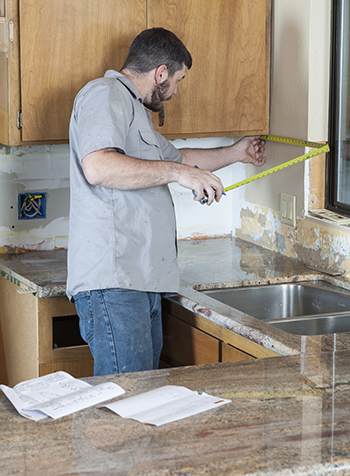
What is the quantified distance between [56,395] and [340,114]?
171 cm

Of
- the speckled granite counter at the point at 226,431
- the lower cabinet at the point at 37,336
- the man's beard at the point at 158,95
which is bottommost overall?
the lower cabinet at the point at 37,336

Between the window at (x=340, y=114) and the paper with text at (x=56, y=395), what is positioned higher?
the window at (x=340, y=114)

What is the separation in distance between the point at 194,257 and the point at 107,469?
1789 mm

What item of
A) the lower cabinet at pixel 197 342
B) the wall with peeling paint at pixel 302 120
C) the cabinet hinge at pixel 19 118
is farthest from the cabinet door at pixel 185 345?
the cabinet hinge at pixel 19 118

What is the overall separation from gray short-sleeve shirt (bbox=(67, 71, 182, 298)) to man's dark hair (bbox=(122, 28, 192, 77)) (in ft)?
0.27

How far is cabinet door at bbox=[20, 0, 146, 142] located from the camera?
7.82 feet

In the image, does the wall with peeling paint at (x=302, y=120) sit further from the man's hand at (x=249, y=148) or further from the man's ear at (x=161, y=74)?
the man's ear at (x=161, y=74)

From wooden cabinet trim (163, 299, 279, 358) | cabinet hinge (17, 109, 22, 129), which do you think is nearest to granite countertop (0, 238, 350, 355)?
wooden cabinet trim (163, 299, 279, 358)

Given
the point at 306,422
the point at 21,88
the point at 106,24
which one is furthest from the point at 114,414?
the point at 106,24

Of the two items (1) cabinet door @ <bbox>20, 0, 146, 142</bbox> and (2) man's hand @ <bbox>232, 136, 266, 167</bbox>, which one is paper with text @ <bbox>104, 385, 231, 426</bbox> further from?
(2) man's hand @ <bbox>232, 136, 266, 167</bbox>

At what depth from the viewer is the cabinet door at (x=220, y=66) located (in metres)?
2.61

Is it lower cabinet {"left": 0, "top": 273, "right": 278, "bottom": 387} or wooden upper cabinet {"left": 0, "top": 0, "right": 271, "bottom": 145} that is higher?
wooden upper cabinet {"left": 0, "top": 0, "right": 271, "bottom": 145}

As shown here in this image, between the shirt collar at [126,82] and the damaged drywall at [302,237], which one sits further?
the damaged drywall at [302,237]

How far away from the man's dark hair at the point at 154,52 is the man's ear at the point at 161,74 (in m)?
0.01
